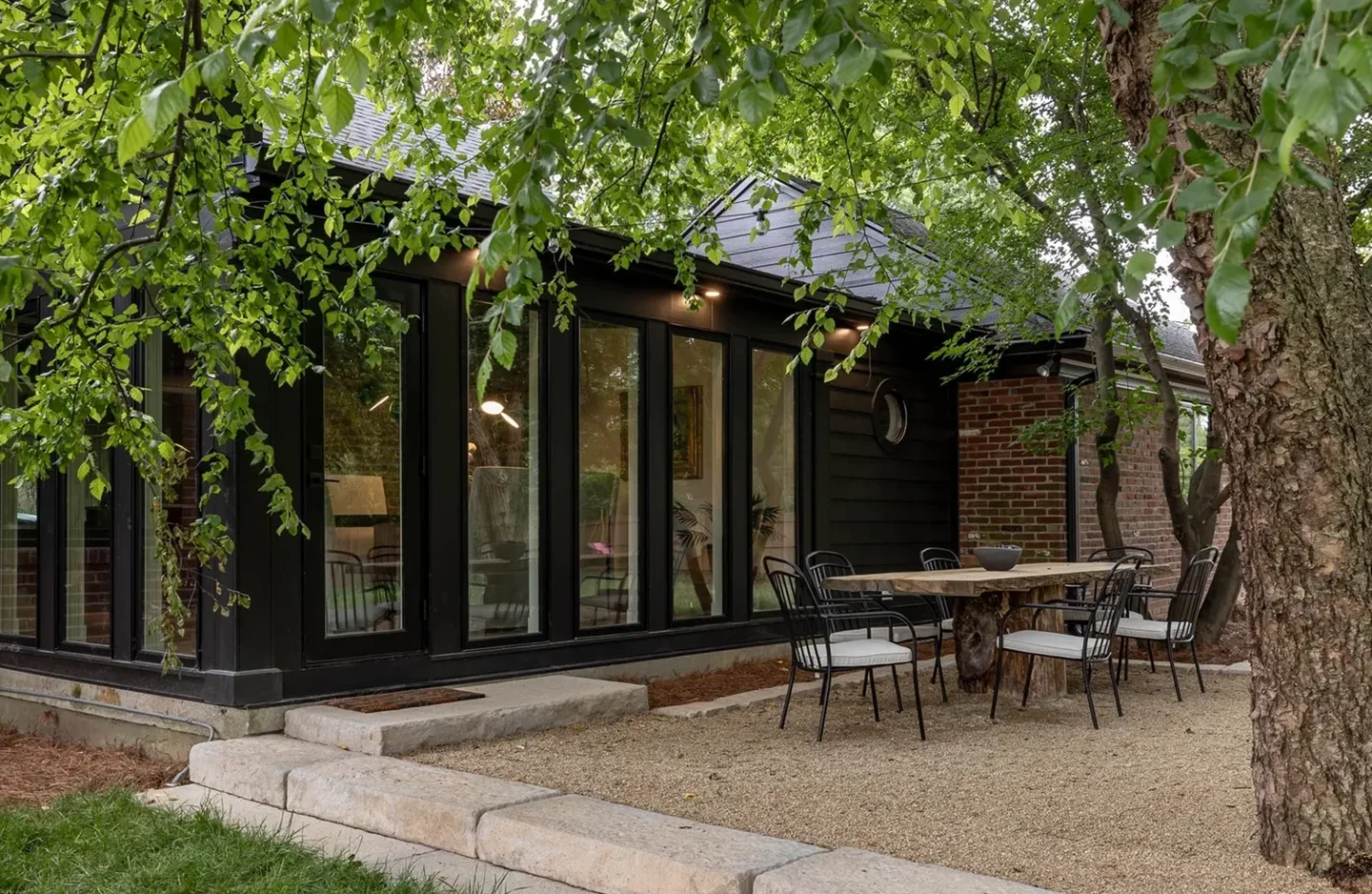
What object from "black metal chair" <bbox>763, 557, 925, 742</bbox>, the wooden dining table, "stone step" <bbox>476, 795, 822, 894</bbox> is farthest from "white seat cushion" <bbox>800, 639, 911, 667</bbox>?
"stone step" <bbox>476, 795, 822, 894</bbox>

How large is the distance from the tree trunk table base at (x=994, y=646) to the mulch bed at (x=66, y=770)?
417 cm

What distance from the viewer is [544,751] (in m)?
5.04

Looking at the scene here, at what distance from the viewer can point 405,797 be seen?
3969mm

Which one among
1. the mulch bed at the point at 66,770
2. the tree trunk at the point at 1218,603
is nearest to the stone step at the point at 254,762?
the mulch bed at the point at 66,770

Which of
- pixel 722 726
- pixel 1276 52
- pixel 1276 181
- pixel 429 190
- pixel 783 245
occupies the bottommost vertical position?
pixel 722 726

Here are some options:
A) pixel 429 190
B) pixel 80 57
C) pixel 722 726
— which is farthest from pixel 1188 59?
pixel 722 726

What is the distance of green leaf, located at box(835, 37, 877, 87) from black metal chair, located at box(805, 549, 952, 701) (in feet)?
12.4

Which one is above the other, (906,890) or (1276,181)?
(1276,181)

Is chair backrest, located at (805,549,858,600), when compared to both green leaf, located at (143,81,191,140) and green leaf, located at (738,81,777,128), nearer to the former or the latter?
green leaf, located at (738,81,777,128)

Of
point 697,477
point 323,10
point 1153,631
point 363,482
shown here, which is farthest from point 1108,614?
point 323,10

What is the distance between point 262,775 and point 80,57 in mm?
2685

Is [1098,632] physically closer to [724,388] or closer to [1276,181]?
[724,388]

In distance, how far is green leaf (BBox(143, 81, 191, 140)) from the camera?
1815 mm

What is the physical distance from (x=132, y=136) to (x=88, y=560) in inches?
195
